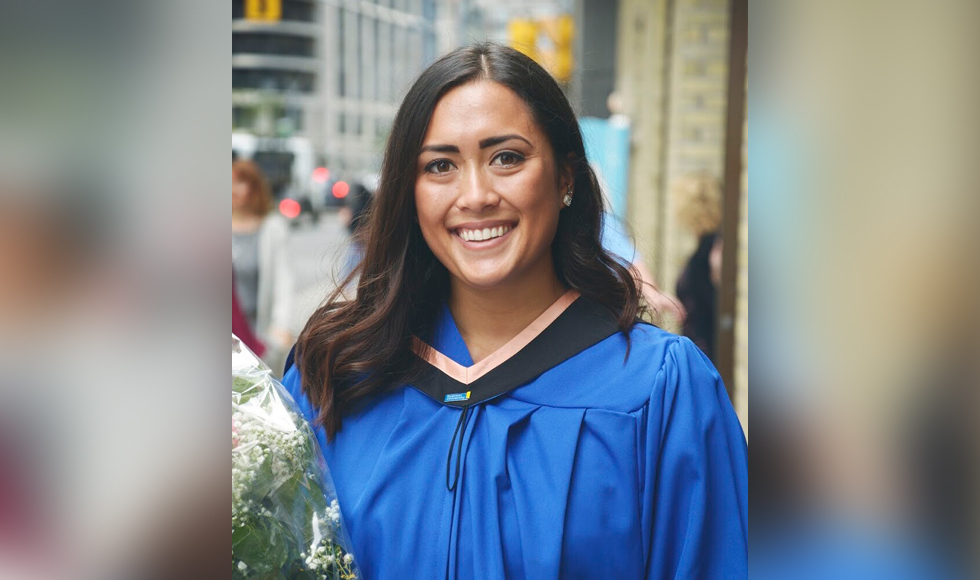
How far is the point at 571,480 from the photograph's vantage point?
1944 mm

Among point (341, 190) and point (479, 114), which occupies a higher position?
point (479, 114)

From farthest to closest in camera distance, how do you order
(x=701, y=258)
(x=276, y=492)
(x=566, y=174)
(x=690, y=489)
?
(x=701, y=258) → (x=566, y=174) → (x=690, y=489) → (x=276, y=492)

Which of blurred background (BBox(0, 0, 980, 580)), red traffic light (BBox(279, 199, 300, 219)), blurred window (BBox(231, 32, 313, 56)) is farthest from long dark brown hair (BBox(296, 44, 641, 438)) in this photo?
blurred window (BBox(231, 32, 313, 56))

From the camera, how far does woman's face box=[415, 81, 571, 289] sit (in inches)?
79.2

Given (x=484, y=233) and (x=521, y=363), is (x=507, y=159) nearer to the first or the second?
(x=484, y=233)

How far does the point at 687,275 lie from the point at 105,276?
5.25 m

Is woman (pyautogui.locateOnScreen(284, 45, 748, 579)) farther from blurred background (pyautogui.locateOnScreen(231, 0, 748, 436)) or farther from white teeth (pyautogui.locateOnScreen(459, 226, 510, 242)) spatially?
blurred background (pyautogui.locateOnScreen(231, 0, 748, 436))

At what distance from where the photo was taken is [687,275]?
5859 mm

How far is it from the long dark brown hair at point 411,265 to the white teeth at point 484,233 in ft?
0.63

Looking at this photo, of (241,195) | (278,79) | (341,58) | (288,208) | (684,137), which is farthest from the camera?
(341,58)

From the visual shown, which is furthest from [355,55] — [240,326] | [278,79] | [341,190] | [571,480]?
[571,480]

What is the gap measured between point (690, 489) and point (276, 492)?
2.60ft

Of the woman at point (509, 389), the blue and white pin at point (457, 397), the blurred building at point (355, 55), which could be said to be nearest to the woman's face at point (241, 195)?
the woman at point (509, 389)

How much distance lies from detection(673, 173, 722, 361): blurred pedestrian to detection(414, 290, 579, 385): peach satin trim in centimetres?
353
